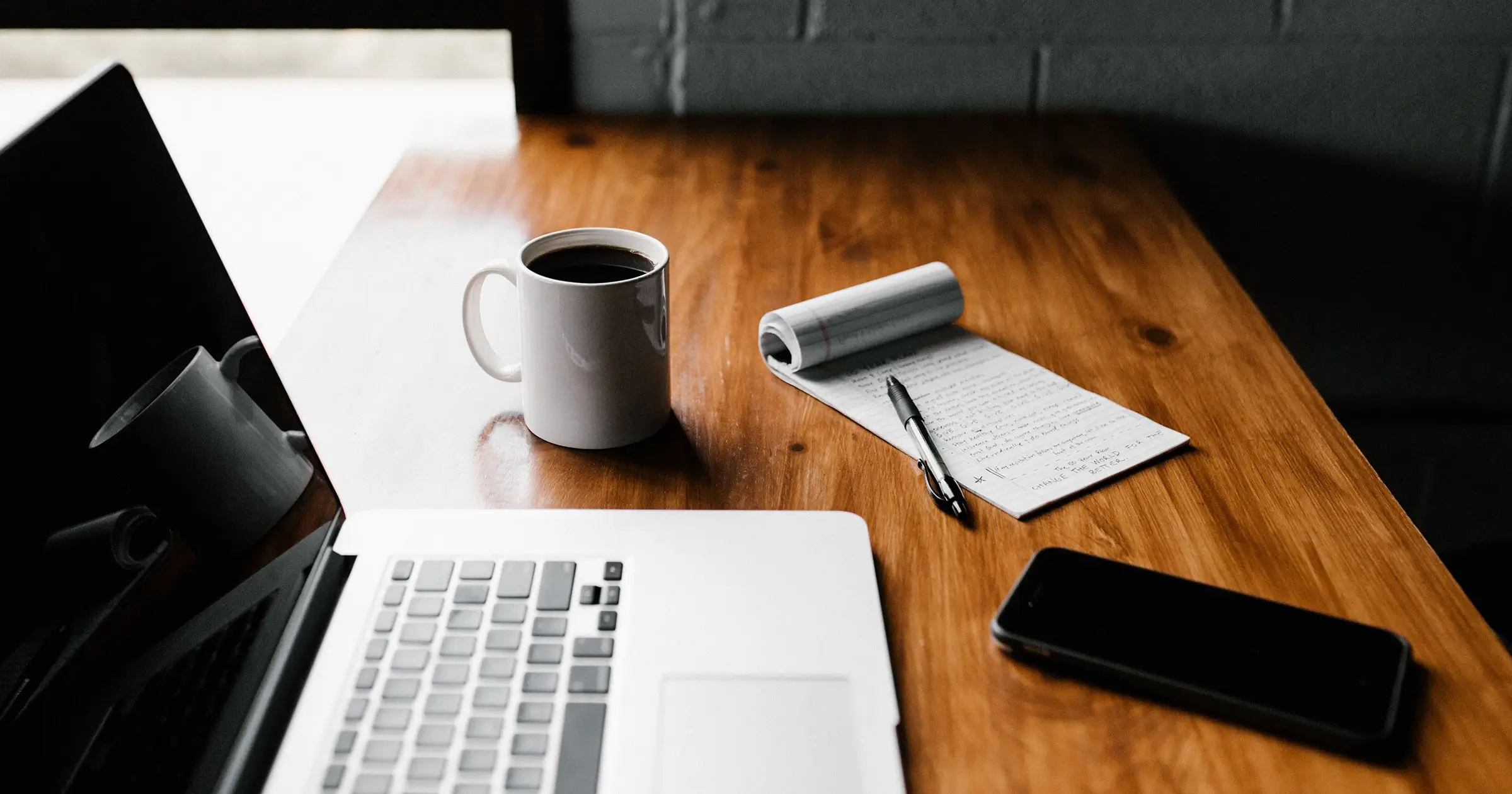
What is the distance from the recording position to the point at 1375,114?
142cm

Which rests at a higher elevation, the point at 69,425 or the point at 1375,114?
the point at 69,425

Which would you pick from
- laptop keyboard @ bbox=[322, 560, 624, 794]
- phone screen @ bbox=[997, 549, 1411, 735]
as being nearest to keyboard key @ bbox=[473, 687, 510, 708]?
laptop keyboard @ bbox=[322, 560, 624, 794]

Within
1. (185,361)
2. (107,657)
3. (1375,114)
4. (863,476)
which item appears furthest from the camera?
(1375,114)

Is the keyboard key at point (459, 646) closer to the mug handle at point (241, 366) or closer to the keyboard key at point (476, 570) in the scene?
the keyboard key at point (476, 570)

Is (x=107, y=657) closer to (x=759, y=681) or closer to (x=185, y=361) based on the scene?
(x=185, y=361)

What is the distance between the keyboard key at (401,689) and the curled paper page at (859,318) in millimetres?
379

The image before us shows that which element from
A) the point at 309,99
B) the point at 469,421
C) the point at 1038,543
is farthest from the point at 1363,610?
the point at 309,99

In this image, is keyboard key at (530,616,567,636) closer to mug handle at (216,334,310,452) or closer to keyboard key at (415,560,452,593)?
keyboard key at (415,560,452,593)

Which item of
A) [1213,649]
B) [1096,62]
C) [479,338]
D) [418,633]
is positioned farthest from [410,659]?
[1096,62]

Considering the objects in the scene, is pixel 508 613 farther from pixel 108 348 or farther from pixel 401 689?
pixel 108 348

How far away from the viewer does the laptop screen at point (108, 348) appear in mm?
436

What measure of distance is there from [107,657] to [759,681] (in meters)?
0.27

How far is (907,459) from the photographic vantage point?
0.73 metres

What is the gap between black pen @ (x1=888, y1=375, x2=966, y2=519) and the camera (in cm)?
68
